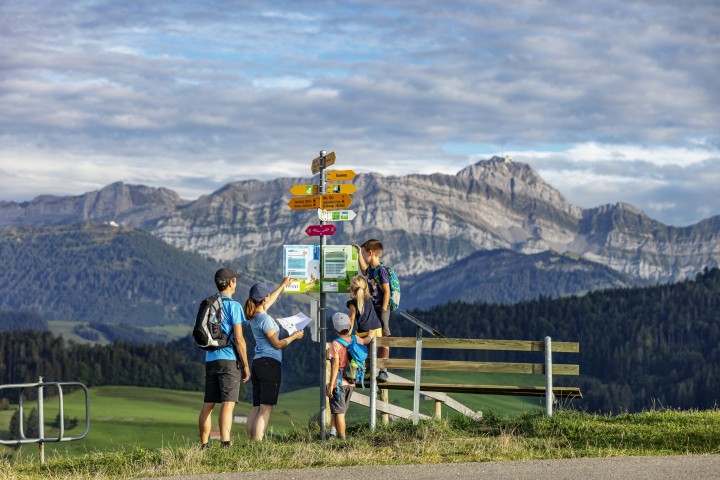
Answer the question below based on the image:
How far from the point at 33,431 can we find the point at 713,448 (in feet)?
Result: 608

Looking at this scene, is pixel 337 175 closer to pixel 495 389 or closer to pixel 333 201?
pixel 333 201

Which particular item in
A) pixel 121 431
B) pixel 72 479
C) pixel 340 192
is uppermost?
pixel 340 192

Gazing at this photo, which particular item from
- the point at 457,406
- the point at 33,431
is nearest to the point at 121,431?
the point at 33,431

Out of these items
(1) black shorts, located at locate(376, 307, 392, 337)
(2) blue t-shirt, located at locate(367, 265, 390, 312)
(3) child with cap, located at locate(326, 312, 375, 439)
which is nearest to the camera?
(3) child with cap, located at locate(326, 312, 375, 439)

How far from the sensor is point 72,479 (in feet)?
48.8

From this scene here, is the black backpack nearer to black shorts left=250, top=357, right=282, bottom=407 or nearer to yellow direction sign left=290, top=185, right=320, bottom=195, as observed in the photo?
black shorts left=250, top=357, right=282, bottom=407

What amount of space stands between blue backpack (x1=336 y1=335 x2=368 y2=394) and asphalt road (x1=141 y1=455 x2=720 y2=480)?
331cm

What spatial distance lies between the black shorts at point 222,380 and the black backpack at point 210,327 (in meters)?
0.36

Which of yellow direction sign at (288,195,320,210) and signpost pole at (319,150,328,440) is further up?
yellow direction sign at (288,195,320,210)

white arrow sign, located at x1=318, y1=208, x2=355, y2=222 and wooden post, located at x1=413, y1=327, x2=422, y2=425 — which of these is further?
wooden post, located at x1=413, y1=327, x2=422, y2=425

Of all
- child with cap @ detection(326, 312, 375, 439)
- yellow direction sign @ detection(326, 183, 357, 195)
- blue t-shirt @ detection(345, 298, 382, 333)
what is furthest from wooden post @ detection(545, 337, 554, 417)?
→ yellow direction sign @ detection(326, 183, 357, 195)

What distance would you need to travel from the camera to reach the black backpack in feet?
54.4

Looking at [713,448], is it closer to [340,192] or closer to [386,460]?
[386,460]

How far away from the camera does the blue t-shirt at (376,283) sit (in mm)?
19781
